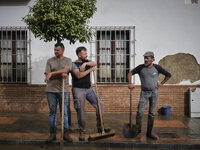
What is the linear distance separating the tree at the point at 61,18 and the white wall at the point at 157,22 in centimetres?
266

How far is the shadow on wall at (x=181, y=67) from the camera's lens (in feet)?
25.3

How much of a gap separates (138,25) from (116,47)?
113cm

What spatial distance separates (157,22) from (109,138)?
4.76 metres

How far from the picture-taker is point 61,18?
193 inches

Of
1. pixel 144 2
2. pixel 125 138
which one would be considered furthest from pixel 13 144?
pixel 144 2

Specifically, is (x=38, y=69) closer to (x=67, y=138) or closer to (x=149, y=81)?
(x=67, y=138)

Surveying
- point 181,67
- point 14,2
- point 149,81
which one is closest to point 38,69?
point 14,2

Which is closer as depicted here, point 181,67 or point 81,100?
point 81,100

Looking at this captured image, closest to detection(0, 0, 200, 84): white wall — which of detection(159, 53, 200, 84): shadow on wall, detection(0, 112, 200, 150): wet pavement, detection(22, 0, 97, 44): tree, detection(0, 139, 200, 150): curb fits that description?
detection(159, 53, 200, 84): shadow on wall

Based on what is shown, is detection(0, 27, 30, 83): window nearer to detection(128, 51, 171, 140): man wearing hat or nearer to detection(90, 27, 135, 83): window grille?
detection(90, 27, 135, 83): window grille

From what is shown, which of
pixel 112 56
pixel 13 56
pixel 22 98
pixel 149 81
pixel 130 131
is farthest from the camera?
pixel 13 56

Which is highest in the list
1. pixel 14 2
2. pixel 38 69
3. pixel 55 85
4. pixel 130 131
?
pixel 14 2

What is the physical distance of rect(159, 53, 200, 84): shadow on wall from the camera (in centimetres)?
772

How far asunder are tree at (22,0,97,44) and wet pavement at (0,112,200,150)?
7.93 ft
